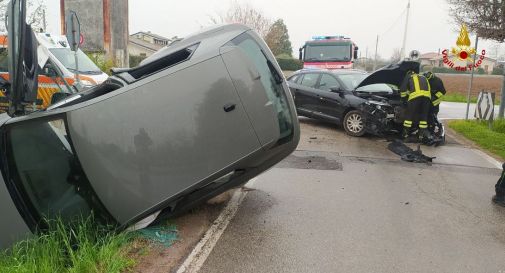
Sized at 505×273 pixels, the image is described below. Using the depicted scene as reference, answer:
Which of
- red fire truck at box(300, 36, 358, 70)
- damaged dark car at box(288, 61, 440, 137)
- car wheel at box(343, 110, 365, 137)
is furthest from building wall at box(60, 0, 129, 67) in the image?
car wheel at box(343, 110, 365, 137)

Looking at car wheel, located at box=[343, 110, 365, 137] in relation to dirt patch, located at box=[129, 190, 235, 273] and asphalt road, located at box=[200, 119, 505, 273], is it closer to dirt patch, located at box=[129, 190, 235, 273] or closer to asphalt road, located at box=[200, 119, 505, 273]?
asphalt road, located at box=[200, 119, 505, 273]

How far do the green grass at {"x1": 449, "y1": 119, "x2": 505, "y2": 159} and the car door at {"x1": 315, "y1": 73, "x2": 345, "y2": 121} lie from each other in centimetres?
340

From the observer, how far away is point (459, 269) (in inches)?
148

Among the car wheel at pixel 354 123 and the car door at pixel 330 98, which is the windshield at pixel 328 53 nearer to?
the car door at pixel 330 98

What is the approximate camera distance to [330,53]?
18.6 meters

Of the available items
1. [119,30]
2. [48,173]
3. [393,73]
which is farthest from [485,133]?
[119,30]

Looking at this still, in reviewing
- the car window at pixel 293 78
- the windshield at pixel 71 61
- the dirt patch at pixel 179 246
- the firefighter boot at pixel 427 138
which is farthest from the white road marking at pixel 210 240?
the windshield at pixel 71 61

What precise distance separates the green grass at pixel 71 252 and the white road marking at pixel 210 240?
50 centimetres

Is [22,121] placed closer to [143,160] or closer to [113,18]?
[143,160]

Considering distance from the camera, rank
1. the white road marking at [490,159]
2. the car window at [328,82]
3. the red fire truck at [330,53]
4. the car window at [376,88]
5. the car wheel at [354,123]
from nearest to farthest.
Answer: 1. the white road marking at [490,159]
2. the car wheel at [354,123]
3. the car window at [376,88]
4. the car window at [328,82]
5. the red fire truck at [330,53]

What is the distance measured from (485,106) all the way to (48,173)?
12177 mm

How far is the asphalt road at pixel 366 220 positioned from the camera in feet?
12.7

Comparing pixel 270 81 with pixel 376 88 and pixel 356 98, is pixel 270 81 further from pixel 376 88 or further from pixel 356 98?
pixel 376 88

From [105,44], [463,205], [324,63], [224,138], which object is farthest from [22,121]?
[105,44]
